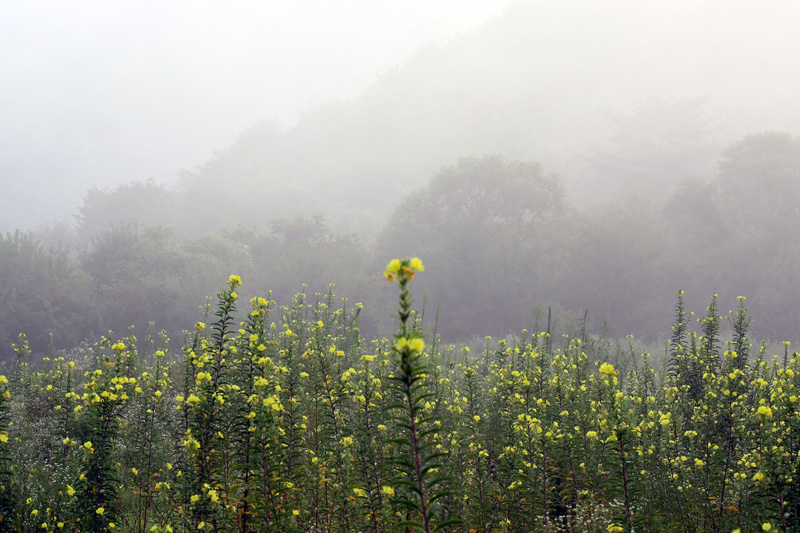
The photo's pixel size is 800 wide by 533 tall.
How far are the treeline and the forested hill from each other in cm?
1136

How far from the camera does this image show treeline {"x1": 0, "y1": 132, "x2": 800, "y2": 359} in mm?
25281

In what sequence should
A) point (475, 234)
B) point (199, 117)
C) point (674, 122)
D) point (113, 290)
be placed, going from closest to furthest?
point (113, 290) → point (475, 234) → point (674, 122) → point (199, 117)

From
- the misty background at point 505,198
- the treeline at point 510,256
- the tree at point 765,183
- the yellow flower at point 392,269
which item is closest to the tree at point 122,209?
the misty background at point 505,198

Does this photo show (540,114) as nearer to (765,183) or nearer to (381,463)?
(765,183)

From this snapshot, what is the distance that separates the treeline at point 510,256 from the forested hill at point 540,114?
447 inches

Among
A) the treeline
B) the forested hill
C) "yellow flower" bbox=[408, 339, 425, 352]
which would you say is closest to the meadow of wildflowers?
"yellow flower" bbox=[408, 339, 425, 352]

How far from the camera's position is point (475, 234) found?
33.8 m

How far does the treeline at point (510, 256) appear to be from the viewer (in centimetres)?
2528

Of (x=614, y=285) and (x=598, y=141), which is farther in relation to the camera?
(x=598, y=141)

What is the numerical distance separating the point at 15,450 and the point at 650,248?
32.2 m

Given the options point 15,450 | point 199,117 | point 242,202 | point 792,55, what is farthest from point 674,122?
point 199,117

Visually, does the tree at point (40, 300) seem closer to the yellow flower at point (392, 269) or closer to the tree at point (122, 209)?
the yellow flower at point (392, 269)

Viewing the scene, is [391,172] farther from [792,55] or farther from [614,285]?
[792,55]

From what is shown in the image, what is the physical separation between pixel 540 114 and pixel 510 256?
38.1 m
